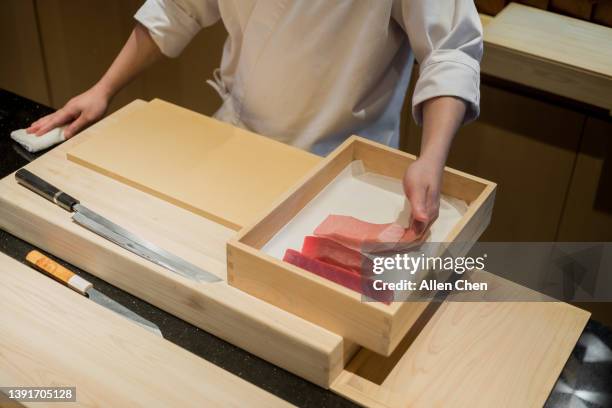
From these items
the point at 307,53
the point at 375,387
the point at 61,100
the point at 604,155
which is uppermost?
the point at 307,53

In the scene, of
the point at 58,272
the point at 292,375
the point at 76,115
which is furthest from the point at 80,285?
the point at 76,115

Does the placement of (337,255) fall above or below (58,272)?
above

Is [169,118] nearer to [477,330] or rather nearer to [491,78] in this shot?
[477,330]

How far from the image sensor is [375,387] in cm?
86

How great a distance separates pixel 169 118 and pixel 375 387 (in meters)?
0.59

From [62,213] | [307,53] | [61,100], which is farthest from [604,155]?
[61,100]

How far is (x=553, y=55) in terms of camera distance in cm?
161

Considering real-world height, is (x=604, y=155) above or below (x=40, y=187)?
below

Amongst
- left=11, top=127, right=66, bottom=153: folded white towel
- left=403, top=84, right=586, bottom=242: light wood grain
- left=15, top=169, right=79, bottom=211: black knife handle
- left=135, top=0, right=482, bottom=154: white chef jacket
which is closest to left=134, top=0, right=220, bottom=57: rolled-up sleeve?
left=135, top=0, right=482, bottom=154: white chef jacket

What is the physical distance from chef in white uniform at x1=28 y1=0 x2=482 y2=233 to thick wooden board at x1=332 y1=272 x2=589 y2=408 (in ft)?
0.56

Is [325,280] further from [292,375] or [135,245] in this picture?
[135,245]

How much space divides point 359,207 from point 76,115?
57 cm

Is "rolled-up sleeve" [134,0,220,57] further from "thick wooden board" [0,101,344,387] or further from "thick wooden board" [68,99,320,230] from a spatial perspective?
"thick wooden board" [0,101,344,387]

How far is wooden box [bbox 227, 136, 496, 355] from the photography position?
0.81 meters
